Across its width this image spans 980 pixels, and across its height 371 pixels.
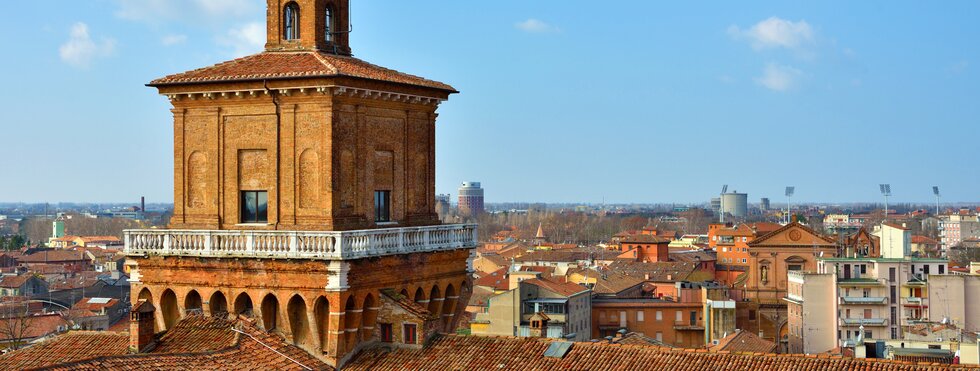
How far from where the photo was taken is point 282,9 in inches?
1086

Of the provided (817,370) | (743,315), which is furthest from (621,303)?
(817,370)

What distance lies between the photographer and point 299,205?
25625mm

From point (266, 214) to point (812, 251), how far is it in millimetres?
71963

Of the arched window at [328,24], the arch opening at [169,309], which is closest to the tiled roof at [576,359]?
the arch opening at [169,309]

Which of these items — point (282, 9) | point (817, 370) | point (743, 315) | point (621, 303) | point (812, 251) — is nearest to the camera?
point (817, 370)

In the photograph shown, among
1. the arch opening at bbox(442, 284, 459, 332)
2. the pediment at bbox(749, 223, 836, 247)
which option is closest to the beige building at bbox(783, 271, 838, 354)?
the pediment at bbox(749, 223, 836, 247)

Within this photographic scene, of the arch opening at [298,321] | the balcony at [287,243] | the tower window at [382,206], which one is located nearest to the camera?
the balcony at [287,243]

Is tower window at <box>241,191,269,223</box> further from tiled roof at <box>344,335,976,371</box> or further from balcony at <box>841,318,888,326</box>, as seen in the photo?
balcony at <box>841,318,888,326</box>

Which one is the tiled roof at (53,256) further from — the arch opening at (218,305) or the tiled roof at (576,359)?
the tiled roof at (576,359)

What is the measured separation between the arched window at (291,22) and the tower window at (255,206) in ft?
11.1

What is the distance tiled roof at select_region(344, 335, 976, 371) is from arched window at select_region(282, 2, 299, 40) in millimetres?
6508

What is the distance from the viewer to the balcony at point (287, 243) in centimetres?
2438

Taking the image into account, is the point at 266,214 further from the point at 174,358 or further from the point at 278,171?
the point at 174,358

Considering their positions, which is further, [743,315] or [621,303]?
[743,315]
